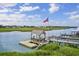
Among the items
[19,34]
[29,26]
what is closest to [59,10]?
[29,26]

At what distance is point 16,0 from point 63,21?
0.41 metres

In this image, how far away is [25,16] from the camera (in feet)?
3.92

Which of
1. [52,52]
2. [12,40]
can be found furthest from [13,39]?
[52,52]

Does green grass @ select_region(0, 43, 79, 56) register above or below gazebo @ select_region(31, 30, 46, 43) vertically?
below

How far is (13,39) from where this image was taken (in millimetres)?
1190

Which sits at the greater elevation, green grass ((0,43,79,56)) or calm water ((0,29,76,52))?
calm water ((0,29,76,52))

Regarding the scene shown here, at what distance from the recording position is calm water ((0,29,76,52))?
118 centimetres

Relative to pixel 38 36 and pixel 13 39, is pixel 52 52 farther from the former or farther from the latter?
pixel 13 39

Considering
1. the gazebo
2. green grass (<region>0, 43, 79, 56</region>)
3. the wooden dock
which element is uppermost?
the gazebo

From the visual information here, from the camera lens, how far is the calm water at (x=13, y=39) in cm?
118

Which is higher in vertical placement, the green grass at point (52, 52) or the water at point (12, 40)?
the water at point (12, 40)

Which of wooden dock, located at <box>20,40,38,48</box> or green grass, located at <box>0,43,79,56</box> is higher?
wooden dock, located at <box>20,40,38,48</box>

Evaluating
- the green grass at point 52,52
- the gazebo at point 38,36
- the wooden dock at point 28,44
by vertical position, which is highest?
the gazebo at point 38,36

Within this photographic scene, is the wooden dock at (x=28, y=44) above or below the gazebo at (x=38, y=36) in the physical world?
below
